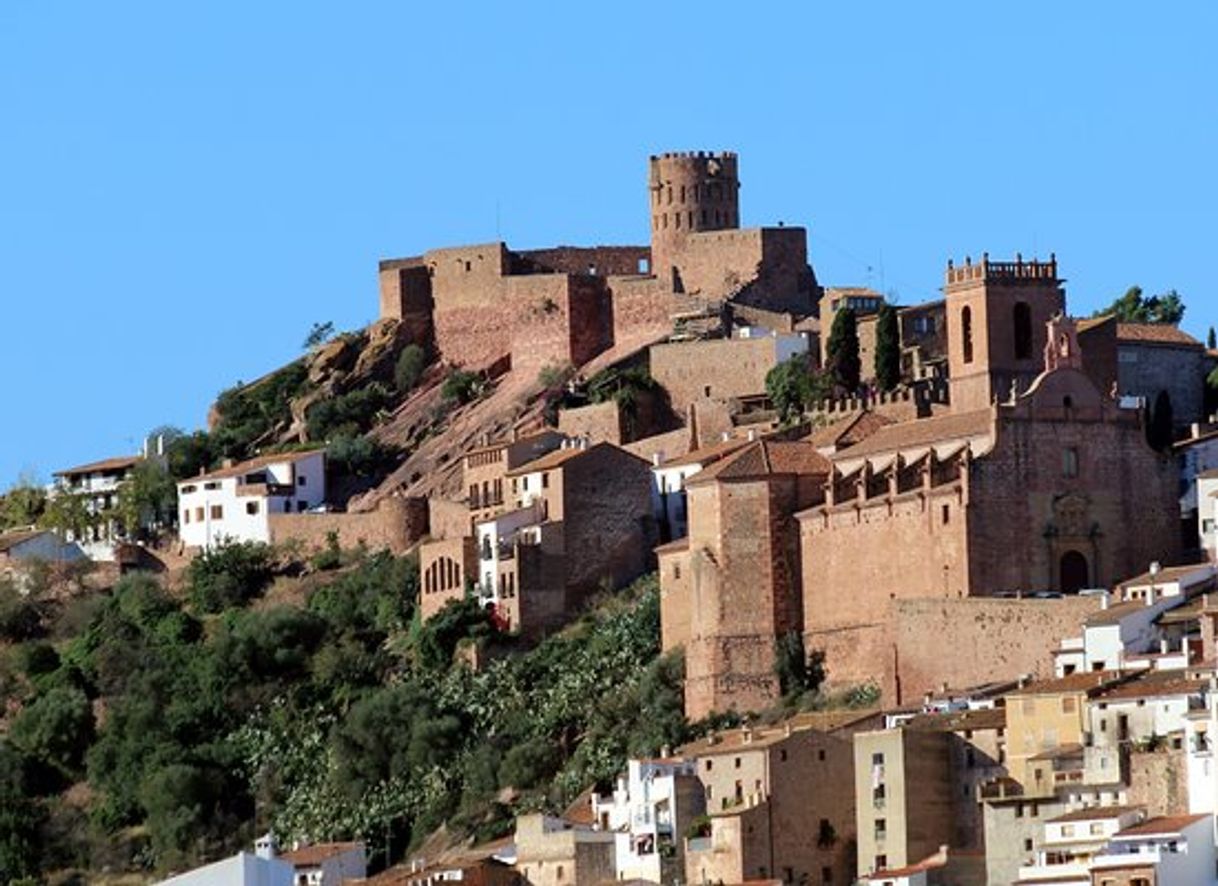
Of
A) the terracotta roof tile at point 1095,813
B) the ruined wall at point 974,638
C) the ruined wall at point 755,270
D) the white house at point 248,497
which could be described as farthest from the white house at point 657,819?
the ruined wall at point 755,270

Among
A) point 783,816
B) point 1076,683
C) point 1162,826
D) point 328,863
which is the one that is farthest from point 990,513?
point 1162,826

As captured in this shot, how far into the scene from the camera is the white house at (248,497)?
120 meters

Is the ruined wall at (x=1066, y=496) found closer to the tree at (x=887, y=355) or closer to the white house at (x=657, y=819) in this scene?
the white house at (x=657, y=819)

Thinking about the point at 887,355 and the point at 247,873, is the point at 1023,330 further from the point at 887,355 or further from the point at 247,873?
the point at 247,873

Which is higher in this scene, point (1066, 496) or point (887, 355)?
point (887, 355)

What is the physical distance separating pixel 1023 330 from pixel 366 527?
20.7m

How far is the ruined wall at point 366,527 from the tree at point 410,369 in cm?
811

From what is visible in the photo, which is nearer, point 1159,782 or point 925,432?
point 1159,782

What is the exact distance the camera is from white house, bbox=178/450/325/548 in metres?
120

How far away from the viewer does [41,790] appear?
113 metres

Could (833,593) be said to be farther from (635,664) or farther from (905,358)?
(905,358)

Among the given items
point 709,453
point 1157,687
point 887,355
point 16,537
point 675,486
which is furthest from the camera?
point 16,537

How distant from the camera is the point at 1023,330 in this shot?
101000 millimetres

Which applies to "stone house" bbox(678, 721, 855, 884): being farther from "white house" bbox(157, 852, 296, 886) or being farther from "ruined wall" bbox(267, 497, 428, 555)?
"ruined wall" bbox(267, 497, 428, 555)
